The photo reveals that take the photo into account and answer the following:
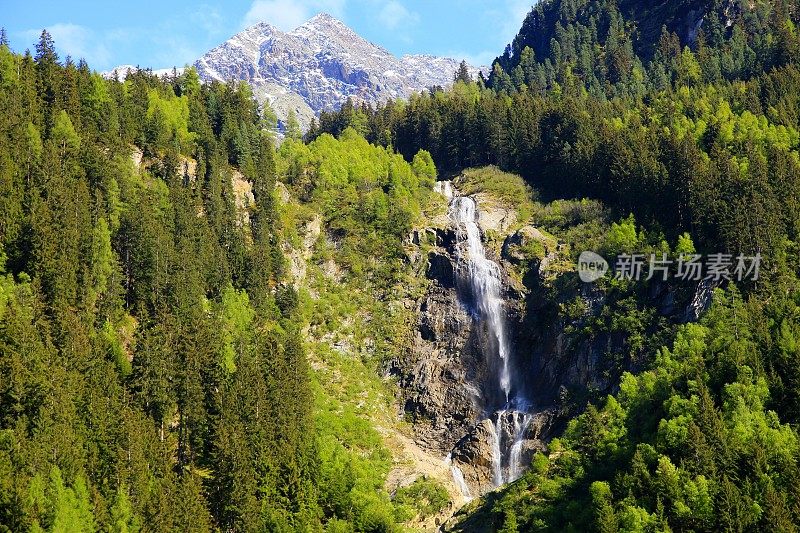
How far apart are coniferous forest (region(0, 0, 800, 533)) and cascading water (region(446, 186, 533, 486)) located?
22.2ft

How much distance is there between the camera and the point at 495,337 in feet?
318

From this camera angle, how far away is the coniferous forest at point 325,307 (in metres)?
58.6

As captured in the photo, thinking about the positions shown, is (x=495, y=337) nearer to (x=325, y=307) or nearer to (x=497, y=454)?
(x=497, y=454)

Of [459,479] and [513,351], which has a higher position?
[513,351]

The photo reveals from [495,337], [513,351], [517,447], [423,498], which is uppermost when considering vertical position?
[495,337]

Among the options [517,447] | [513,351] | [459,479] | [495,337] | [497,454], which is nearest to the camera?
[459,479]

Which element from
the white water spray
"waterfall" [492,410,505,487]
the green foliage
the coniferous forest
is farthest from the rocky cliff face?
the green foliage

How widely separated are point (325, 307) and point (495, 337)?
21.2m

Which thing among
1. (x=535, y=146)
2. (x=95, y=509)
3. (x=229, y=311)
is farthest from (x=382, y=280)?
(x=95, y=509)

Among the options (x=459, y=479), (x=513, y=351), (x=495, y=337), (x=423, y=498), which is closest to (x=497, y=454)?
(x=459, y=479)

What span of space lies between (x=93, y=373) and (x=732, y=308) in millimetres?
58030

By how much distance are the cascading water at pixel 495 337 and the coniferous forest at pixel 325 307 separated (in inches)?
267

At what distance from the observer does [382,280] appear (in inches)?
4008

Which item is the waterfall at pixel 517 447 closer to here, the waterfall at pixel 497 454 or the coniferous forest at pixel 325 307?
the waterfall at pixel 497 454
